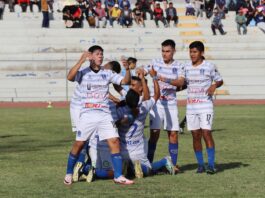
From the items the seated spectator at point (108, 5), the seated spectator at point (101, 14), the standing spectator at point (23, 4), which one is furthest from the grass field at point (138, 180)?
the standing spectator at point (23, 4)

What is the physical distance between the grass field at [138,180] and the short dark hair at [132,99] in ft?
3.57

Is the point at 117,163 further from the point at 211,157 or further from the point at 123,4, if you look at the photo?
the point at 123,4

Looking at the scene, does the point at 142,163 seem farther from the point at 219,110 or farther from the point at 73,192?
the point at 219,110

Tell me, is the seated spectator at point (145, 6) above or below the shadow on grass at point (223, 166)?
above

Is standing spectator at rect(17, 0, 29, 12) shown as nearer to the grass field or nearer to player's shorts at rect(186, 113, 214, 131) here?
the grass field

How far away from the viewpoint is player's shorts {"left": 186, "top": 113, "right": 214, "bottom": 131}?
13.0 meters

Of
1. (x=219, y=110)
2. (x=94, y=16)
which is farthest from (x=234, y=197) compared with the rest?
(x=94, y=16)

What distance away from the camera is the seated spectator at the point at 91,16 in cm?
4647

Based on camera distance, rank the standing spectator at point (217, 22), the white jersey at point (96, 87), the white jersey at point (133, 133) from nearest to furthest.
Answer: the white jersey at point (96, 87)
the white jersey at point (133, 133)
the standing spectator at point (217, 22)

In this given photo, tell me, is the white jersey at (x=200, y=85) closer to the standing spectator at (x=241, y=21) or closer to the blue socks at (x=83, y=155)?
the blue socks at (x=83, y=155)

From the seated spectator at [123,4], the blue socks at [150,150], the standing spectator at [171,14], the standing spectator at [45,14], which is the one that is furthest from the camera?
the standing spectator at [171,14]

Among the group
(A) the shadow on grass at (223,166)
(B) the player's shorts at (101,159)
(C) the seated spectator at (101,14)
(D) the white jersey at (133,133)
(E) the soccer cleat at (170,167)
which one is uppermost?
(C) the seated spectator at (101,14)

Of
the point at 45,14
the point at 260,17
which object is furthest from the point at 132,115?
the point at 260,17

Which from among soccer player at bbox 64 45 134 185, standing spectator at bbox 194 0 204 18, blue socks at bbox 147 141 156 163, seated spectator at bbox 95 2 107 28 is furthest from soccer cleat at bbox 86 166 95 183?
standing spectator at bbox 194 0 204 18
